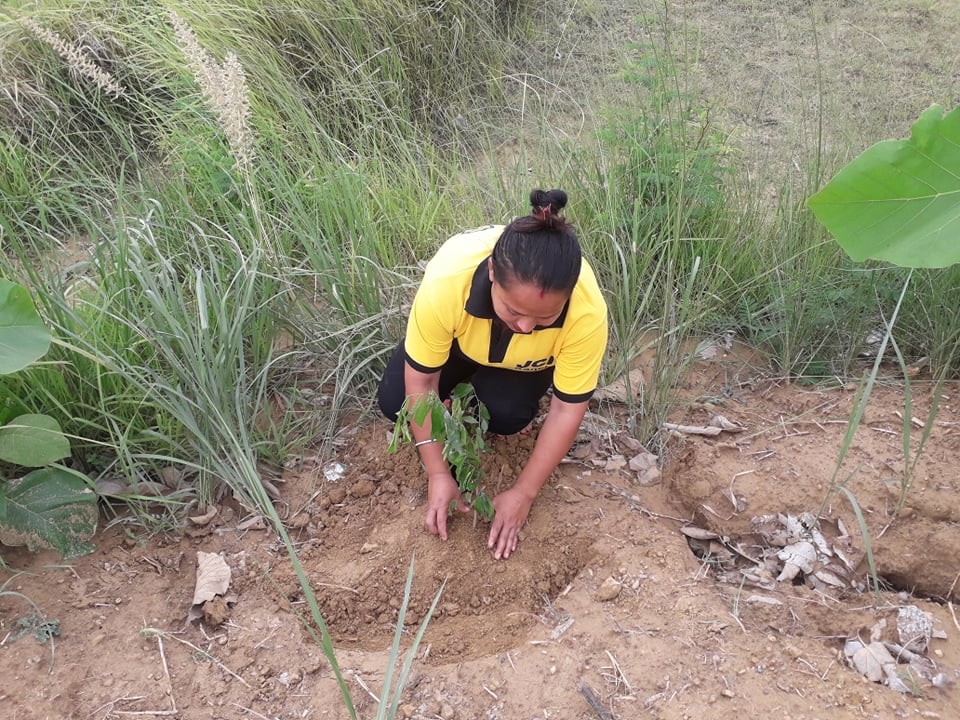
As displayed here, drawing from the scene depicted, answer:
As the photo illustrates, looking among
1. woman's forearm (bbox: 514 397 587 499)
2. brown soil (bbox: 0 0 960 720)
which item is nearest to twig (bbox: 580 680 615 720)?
brown soil (bbox: 0 0 960 720)

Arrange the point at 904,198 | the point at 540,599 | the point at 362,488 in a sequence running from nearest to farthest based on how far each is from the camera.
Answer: the point at 904,198
the point at 540,599
the point at 362,488

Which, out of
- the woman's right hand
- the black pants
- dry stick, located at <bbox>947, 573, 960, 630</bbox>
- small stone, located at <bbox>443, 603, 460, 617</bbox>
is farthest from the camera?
the black pants

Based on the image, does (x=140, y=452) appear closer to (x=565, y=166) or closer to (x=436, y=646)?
(x=436, y=646)

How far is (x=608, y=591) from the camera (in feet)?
5.62

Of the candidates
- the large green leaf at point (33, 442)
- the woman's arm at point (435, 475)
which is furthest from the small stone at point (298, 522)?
the large green leaf at point (33, 442)

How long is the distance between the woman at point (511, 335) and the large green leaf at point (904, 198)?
1.60ft

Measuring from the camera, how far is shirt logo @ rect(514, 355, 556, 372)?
1.86 metres

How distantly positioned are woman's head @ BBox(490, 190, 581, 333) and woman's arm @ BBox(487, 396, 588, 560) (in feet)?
1.33

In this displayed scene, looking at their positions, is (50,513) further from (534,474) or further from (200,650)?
(534,474)

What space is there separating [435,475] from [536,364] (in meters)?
0.39

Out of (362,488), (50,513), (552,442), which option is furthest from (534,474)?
(50,513)

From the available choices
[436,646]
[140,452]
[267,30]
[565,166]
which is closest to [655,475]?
[436,646]

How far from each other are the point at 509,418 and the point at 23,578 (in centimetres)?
128

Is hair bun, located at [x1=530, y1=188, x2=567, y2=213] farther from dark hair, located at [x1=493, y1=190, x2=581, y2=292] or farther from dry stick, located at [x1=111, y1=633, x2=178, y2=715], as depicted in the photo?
dry stick, located at [x1=111, y1=633, x2=178, y2=715]
